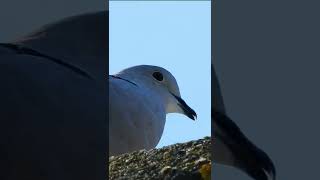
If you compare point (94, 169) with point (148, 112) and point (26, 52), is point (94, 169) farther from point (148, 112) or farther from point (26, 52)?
point (148, 112)

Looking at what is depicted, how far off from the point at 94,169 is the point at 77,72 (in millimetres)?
439

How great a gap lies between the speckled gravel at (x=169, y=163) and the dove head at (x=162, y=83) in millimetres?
1259

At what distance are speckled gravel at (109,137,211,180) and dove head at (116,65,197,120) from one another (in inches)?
49.6

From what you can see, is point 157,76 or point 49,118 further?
point 157,76

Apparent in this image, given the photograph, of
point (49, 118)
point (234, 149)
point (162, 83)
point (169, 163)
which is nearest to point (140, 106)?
point (234, 149)

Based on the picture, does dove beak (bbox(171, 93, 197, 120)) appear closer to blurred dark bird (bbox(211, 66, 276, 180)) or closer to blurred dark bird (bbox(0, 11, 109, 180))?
blurred dark bird (bbox(211, 66, 276, 180))

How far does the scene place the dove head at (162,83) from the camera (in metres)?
3.97

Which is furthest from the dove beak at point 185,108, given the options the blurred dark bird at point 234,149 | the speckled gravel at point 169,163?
the speckled gravel at point 169,163

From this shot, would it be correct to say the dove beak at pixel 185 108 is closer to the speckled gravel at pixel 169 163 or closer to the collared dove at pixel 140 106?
the collared dove at pixel 140 106

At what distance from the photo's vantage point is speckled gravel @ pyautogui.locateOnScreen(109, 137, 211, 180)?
2303mm

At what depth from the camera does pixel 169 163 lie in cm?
242

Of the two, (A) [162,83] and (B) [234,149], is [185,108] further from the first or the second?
(B) [234,149]

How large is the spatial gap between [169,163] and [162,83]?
5.71 ft

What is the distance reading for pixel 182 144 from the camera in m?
2.67
